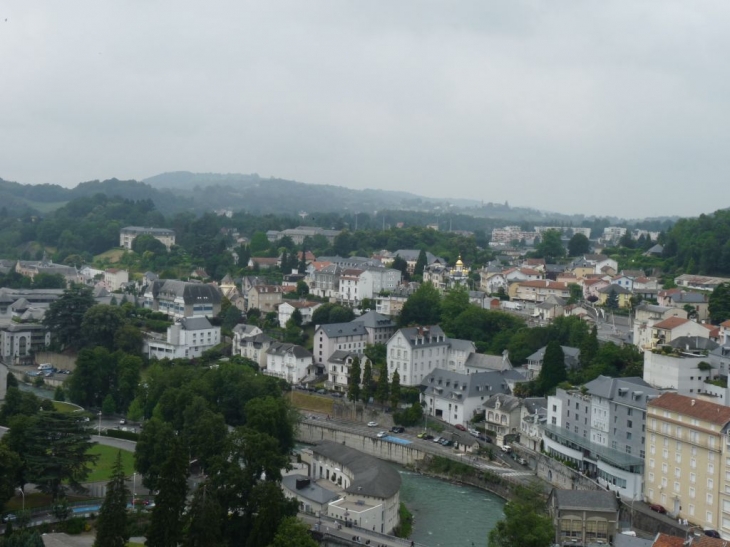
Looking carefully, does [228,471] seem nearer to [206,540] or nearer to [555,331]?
[206,540]

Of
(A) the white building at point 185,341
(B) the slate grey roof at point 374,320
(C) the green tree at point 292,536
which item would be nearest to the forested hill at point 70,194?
(A) the white building at point 185,341

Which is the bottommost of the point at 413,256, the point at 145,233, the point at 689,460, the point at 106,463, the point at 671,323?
the point at 106,463

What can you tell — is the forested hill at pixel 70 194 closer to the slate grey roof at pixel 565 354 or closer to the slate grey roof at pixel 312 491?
the slate grey roof at pixel 565 354

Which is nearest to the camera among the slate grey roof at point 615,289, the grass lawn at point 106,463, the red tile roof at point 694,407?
the red tile roof at point 694,407

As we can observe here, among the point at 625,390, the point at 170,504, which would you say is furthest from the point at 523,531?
the point at 625,390

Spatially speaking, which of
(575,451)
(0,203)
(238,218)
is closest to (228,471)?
(575,451)

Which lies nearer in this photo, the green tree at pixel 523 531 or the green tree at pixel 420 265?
the green tree at pixel 523 531

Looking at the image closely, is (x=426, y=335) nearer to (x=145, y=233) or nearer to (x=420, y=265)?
(x=420, y=265)

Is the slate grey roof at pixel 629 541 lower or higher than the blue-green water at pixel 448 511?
higher

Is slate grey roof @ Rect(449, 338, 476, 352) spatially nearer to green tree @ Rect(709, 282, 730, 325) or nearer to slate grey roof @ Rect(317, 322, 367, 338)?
slate grey roof @ Rect(317, 322, 367, 338)
